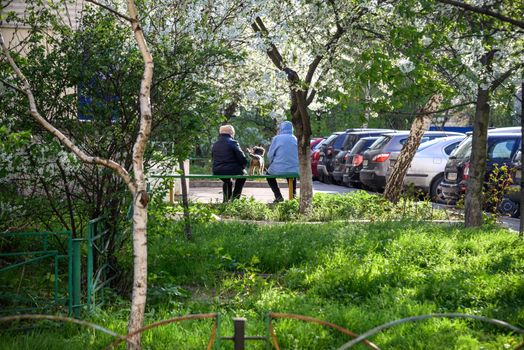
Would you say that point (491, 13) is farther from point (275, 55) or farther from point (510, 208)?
point (510, 208)

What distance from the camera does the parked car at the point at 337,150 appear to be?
29.6 m

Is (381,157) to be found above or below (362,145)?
below

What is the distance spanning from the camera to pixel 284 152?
18.1m

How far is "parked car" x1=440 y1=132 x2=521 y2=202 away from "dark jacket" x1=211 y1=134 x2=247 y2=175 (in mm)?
4329

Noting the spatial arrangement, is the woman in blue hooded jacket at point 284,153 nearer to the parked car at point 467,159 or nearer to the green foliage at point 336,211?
the green foliage at point 336,211

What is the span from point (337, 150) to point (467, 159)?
12.3m

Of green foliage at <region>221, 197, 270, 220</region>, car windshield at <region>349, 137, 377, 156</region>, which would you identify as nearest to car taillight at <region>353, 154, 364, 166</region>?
car windshield at <region>349, 137, 377, 156</region>

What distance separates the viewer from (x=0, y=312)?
6484 mm

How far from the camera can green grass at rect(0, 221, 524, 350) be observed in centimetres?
618

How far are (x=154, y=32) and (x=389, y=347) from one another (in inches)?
156

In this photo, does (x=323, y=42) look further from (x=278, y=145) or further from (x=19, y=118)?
(x=19, y=118)

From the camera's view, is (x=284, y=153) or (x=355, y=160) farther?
(x=355, y=160)

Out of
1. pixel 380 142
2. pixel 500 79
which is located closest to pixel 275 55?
pixel 500 79

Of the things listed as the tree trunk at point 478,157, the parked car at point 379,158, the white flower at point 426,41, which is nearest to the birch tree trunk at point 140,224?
the white flower at point 426,41
